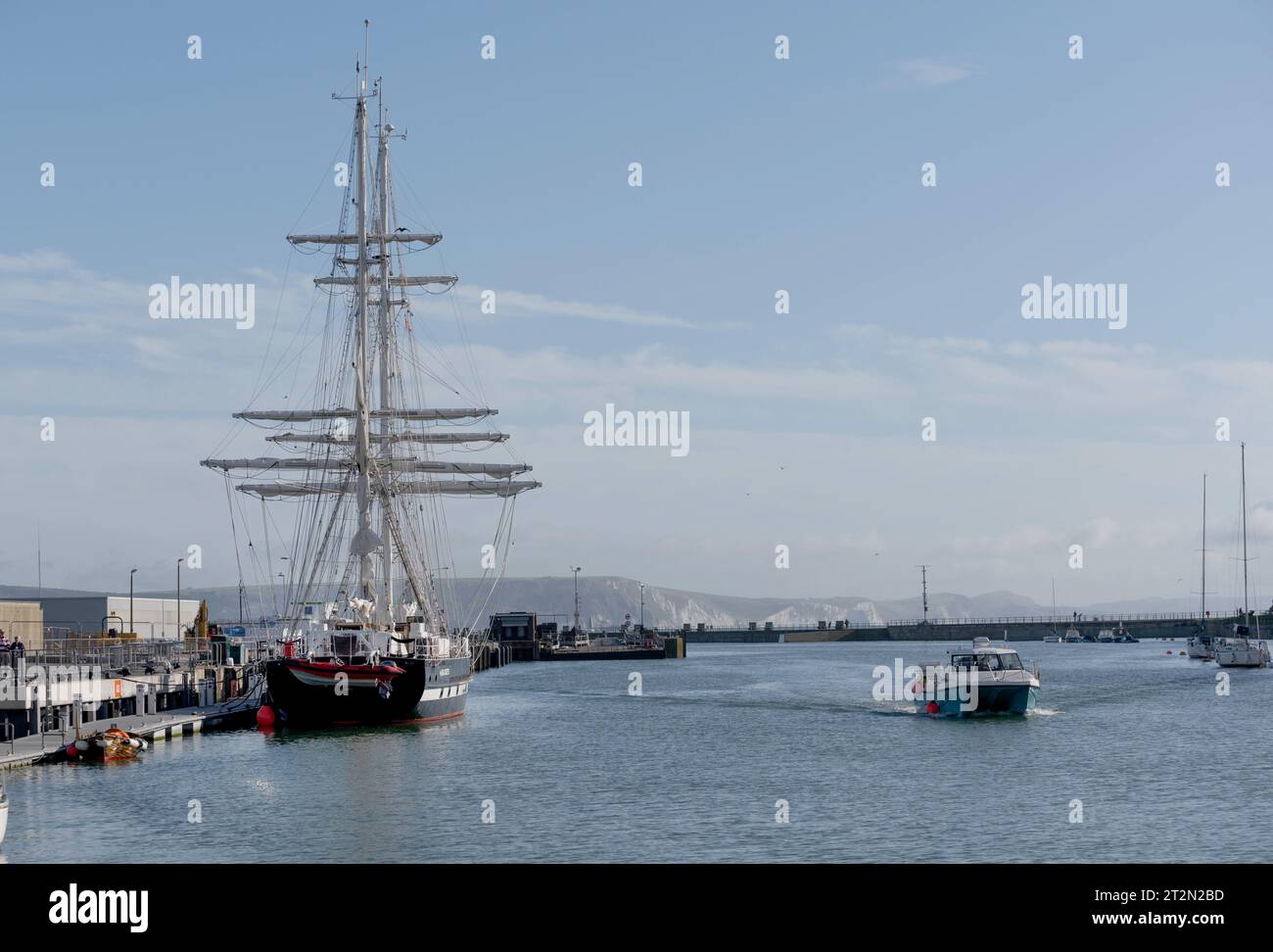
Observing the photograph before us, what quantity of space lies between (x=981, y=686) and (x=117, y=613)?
75.5m

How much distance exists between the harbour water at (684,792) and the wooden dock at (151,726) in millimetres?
999

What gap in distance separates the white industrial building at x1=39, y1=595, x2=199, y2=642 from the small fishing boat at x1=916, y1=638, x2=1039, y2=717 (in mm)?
69936

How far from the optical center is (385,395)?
84375mm

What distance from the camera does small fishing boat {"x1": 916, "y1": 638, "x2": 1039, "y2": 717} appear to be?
64688mm

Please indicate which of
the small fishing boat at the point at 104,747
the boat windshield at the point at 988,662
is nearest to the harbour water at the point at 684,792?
the small fishing boat at the point at 104,747

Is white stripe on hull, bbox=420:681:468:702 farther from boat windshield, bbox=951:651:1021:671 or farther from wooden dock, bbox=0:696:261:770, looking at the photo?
boat windshield, bbox=951:651:1021:671

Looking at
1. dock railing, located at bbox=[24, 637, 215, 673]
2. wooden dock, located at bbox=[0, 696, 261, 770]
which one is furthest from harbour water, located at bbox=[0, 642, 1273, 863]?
dock railing, located at bbox=[24, 637, 215, 673]

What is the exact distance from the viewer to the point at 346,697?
61188 mm

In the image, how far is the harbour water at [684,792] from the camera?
109 feet

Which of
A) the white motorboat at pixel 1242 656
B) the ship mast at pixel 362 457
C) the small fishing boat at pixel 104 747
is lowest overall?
the white motorboat at pixel 1242 656

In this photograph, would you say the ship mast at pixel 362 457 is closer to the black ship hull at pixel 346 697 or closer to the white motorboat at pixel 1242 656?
the black ship hull at pixel 346 697
